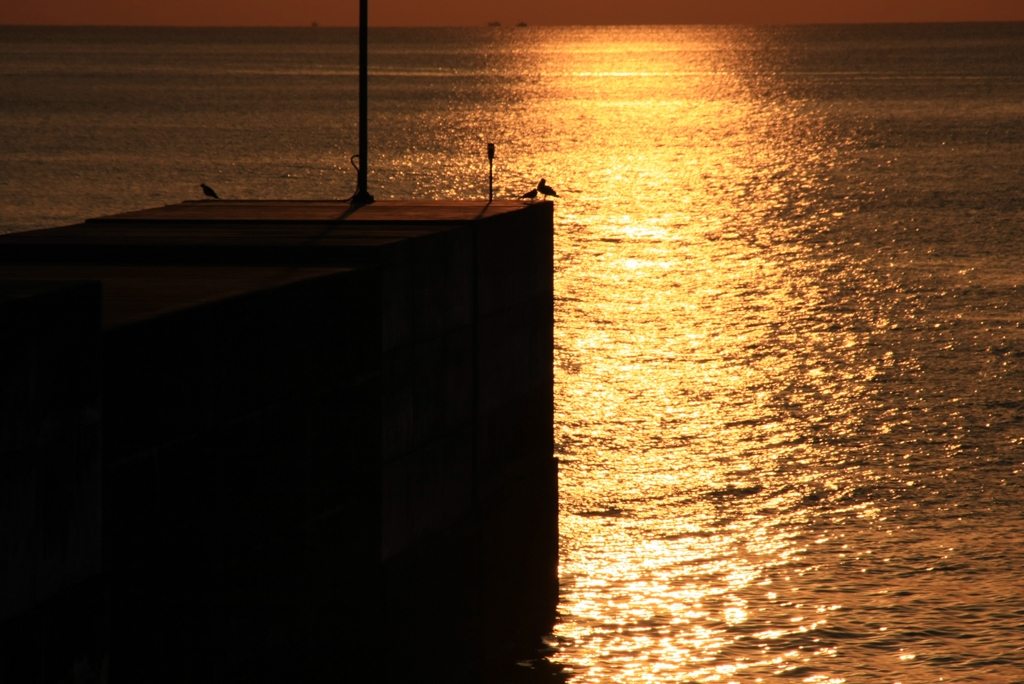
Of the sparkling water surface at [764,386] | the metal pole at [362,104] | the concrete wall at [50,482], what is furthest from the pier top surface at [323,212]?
the concrete wall at [50,482]

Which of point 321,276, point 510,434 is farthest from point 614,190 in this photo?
point 321,276

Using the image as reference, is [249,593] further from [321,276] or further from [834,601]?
[834,601]

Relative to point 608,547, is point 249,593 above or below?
above

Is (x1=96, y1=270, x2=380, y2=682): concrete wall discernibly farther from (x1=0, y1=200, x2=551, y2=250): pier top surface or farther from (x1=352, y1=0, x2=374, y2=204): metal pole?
(x1=352, y1=0, x2=374, y2=204): metal pole

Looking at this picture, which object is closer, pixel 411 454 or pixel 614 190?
pixel 411 454

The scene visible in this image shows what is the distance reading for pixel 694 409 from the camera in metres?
40.4

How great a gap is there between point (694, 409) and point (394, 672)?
23.3 meters

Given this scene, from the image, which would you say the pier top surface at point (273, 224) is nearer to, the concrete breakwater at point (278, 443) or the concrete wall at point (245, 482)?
the concrete breakwater at point (278, 443)

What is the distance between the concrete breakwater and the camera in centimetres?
1143

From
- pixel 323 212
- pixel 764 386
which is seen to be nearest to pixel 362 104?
pixel 323 212

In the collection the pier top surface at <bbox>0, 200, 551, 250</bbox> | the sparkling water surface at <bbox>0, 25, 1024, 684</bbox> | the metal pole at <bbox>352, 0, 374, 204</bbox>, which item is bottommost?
the sparkling water surface at <bbox>0, 25, 1024, 684</bbox>

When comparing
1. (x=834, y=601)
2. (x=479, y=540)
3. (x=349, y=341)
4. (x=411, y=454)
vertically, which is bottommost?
(x=834, y=601)

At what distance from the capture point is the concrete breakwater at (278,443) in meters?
11.4

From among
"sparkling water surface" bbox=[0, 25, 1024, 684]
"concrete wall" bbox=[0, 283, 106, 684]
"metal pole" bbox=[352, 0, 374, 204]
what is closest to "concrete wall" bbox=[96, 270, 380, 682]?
"concrete wall" bbox=[0, 283, 106, 684]
